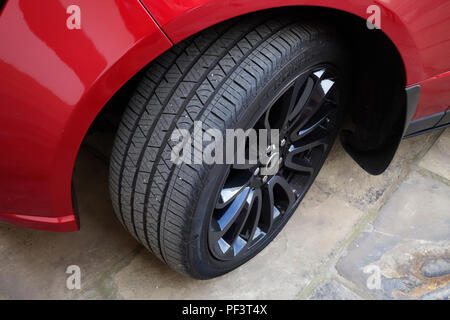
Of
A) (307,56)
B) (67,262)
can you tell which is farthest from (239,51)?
(67,262)

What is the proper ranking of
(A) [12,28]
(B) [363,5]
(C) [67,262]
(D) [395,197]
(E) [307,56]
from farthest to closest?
(D) [395,197], (C) [67,262], (E) [307,56], (B) [363,5], (A) [12,28]

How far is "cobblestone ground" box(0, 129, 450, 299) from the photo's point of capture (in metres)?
1.66

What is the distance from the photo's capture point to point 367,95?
1.72 meters

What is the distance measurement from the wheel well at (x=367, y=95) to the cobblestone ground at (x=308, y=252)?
197 millimetres

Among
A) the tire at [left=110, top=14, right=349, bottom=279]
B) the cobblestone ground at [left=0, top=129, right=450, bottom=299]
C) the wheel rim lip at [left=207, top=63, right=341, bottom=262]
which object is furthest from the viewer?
the cobblestone ground at [left=0, top=129, right=450, bottom=299]

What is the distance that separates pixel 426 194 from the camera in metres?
1.94

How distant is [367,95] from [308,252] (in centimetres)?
59

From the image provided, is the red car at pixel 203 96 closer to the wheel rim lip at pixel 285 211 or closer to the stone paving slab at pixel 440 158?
the wheel rim lip at pixel 285 211

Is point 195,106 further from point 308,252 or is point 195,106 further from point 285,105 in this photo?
point 308,252

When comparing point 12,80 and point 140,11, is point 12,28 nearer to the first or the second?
point 12,80

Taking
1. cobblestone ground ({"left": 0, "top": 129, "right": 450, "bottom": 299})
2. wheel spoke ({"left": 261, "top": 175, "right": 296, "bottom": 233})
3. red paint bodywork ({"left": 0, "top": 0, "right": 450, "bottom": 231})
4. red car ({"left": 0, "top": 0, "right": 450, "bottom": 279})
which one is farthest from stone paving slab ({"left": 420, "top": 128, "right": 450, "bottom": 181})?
red paint bodywork ({"left": 0, "top": 0, "right": 450, "bottom": 231})

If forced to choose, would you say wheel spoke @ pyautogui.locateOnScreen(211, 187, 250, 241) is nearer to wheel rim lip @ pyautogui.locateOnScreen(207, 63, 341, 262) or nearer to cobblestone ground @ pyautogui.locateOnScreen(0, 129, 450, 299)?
wheel rim lip @ pyautogui.locateOnScreen(207, 63, 341, 262)

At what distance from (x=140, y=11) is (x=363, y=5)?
1.82 feet

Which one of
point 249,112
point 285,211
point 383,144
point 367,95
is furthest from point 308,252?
point 249,112
